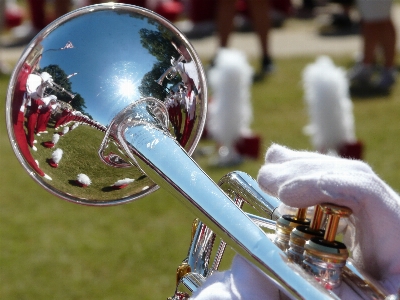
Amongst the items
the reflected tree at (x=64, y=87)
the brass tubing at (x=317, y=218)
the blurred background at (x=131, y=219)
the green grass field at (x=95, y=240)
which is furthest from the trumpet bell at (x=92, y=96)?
the green grass field at (x=95, y=240)

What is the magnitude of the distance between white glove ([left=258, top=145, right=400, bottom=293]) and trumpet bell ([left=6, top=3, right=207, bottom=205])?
11.0 inches

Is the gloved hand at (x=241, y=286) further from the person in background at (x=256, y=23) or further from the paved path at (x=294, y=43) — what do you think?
the paved path at (x=294, y=43)

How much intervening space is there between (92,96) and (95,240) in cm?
227

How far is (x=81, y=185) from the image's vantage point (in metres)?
1.07

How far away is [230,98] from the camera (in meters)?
3.98

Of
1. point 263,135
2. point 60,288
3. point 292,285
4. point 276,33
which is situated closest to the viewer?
point 292,285

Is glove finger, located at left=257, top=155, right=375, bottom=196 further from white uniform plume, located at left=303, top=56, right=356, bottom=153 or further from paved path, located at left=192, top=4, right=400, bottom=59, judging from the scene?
paved path, located at left=192, top=4, right=400, bottom=59

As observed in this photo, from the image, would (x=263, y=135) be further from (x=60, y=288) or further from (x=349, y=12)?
(x=349, y=12)

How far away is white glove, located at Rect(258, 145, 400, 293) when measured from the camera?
73cm

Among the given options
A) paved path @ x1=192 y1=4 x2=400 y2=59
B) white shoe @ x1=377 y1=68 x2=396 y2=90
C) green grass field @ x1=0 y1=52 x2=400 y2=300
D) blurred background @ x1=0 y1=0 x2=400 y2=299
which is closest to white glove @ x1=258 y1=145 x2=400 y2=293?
blurred background @ x1=0 y1=0 x2=400 y2=299

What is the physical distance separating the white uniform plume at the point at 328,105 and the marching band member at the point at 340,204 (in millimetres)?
2867

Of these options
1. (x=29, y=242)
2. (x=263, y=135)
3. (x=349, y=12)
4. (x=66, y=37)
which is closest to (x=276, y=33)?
(x=349, y=12)

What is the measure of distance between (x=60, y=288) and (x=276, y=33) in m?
6.47

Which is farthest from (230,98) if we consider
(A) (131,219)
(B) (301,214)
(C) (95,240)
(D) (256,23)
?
(B) (301,214)
